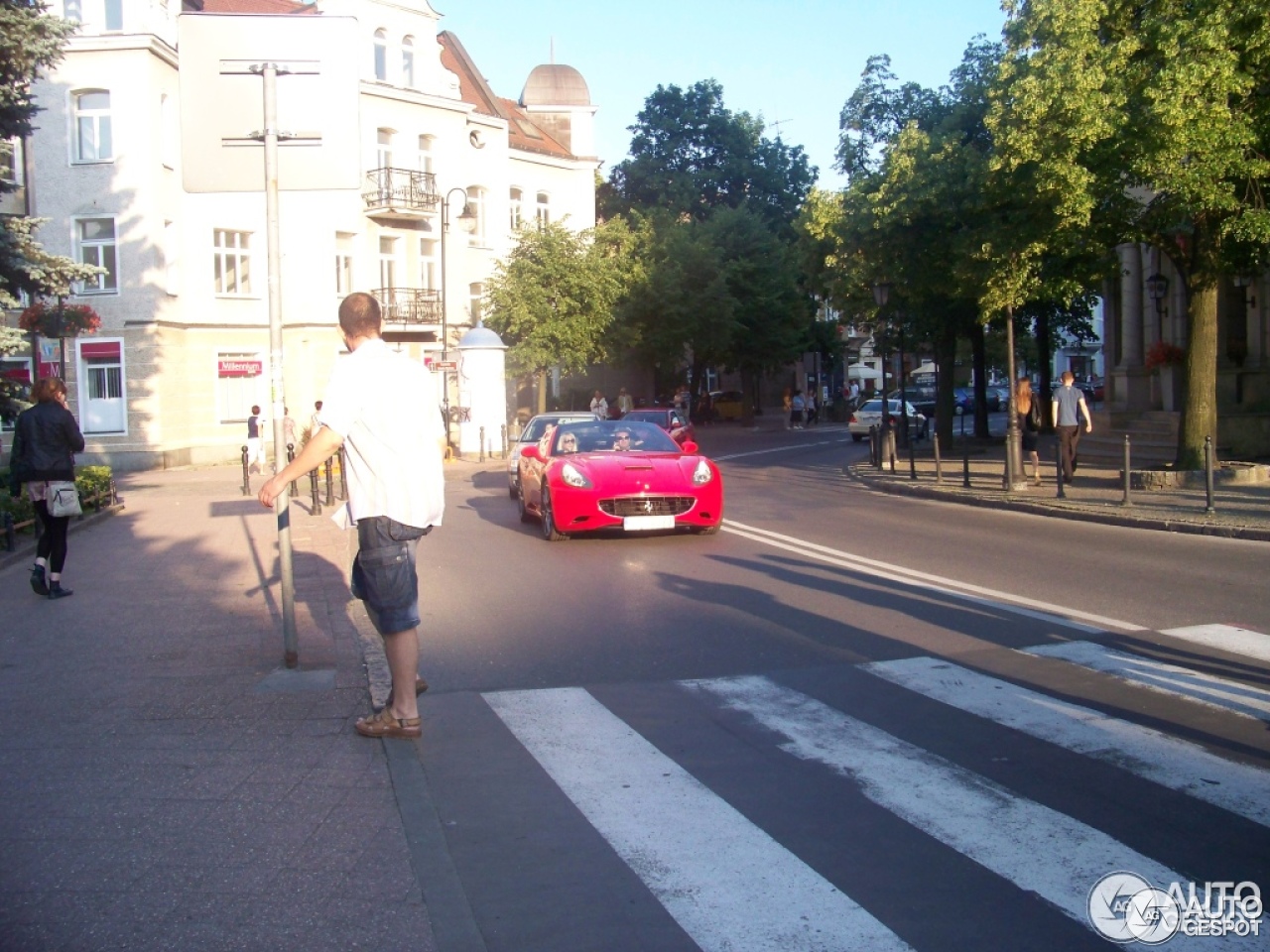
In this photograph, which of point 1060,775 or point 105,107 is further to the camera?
point 105,107

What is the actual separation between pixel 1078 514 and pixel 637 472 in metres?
6.74

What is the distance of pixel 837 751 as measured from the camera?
5.67m

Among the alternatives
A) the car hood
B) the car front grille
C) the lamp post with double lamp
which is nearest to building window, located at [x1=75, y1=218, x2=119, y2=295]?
the lamp post with double lamp

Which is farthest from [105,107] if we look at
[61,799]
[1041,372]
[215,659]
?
[61,799]

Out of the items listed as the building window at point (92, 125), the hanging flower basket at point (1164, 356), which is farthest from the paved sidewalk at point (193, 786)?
the building window at point (92, 125)

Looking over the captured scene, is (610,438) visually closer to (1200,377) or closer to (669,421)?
(1200,377)

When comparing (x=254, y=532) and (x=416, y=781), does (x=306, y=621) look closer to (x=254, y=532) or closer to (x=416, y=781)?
(x=416, y=781)

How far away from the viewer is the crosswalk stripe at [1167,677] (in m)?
6.29

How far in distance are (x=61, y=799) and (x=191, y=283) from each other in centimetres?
3433

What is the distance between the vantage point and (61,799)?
4965mm

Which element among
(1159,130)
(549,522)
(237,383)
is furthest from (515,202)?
(549,522)

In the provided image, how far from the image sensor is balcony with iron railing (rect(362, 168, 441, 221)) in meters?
41.5

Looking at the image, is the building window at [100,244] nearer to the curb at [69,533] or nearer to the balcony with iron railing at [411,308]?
the balcony with iron railing at [411,308]

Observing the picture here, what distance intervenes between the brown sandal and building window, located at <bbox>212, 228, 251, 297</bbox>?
34.3 m
